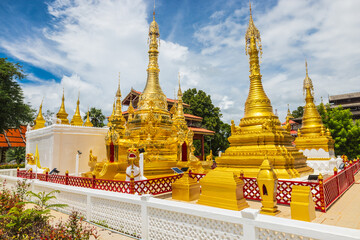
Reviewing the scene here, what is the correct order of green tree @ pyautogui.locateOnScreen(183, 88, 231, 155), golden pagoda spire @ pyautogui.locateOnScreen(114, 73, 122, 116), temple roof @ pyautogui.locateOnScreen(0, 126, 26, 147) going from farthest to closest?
green tree @ pyautogui.locateOnScreen(183, 88, 231, 155) < temple roof @ pyautogui.locateOnScreen(0, 126, 26, 147) < golden pagoda spire @ pyautogui.locateOnScreen(114, 73, 122, 116)

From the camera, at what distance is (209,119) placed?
1522 inches

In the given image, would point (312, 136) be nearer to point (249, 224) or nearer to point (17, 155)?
point (249, 224)

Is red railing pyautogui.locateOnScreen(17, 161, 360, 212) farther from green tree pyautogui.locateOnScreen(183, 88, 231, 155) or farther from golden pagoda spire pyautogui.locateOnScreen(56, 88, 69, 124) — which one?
green tree pyautogui.locateOnScreen(183, 88, 231, 155)

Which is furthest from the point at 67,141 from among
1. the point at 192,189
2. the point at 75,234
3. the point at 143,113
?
the point at 75,234

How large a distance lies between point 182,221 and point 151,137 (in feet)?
34.4

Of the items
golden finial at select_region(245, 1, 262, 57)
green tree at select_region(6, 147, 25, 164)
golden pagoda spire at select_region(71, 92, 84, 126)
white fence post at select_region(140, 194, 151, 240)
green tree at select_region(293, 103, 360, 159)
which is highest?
golden finial at select_region(245, 1, 262, 57)

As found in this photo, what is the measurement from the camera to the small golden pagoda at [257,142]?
10539 millimetres

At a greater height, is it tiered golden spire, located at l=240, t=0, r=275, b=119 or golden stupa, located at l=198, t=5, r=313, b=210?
tiered golden spire, located at l=240, t=0, r=275, b=119

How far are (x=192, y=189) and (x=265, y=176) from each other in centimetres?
341

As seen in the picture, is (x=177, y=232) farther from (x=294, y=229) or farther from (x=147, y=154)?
(x=147, y=154)

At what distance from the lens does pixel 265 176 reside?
703 centimetres

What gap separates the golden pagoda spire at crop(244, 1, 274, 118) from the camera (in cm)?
1275

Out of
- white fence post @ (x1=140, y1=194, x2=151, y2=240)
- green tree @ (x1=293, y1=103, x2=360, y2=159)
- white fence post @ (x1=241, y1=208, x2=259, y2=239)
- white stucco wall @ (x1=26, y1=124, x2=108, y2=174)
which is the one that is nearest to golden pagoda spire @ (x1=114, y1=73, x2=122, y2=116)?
white stucco wall @ (x1=26, y1=124, x2=108, y2=174)

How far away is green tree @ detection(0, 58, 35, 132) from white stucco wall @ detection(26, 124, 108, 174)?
14.1ft
